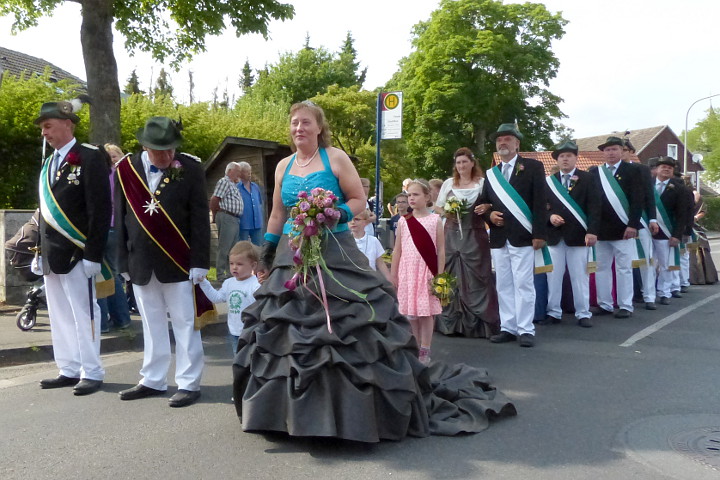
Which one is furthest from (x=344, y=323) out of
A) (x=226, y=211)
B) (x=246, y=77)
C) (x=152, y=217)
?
(x=246, y=77)

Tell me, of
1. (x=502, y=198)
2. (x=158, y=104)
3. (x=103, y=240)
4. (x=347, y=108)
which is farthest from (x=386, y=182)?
(x=103, y=240)

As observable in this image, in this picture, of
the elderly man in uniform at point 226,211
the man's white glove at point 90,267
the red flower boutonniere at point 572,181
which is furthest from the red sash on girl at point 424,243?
the elderly man in uniform at point 226,211

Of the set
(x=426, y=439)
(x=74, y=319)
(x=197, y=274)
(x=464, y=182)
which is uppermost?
(x=464, y=182)

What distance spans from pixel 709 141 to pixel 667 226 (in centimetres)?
6349

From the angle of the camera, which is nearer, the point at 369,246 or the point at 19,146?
the point at 369,246

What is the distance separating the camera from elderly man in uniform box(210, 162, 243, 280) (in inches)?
452

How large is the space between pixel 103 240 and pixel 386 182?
1162 inches

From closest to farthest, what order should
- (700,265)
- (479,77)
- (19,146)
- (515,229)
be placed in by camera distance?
(515,229) → (700,265) → (19,146) → (479,77)

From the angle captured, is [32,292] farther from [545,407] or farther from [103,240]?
[545,407]

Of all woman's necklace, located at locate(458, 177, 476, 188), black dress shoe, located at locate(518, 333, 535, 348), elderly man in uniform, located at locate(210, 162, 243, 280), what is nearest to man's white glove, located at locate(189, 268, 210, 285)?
black dress shoe, located at locate(518, 333, 535, 348)

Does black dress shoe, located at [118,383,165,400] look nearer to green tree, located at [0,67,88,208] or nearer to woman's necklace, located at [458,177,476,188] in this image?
woman's necklace, located at [458,177,476,188]

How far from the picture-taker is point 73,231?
5703 mm

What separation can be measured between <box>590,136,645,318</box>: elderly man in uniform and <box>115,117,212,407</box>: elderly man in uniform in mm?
6191

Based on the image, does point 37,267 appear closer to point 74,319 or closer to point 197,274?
point 74,319
